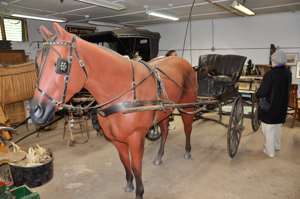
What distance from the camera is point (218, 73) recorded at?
4234 millimetres

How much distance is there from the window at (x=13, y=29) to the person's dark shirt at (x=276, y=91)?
21.3 feet

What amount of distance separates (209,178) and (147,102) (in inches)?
57.0

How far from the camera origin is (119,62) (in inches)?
72.4

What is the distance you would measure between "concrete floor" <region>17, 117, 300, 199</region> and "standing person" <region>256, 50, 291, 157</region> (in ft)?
1.27

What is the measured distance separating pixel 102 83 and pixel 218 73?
9.86ft

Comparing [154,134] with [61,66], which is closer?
[61,66]

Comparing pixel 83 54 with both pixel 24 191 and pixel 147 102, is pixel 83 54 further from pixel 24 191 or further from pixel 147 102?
pixel 24 191

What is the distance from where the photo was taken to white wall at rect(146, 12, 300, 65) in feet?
21.2

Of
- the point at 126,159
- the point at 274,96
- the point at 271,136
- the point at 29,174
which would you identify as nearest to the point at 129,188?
the point at 126,159

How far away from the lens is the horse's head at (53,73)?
54.7 inches

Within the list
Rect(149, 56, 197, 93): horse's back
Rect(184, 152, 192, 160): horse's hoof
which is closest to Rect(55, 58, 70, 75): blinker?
Rect(149, 56, 197, 93): horse's back

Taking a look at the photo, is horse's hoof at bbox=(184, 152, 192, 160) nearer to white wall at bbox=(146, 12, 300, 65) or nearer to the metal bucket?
the metal bucket

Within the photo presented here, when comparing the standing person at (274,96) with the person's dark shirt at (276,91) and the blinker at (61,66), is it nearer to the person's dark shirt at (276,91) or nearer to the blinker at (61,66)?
the person's dark shirt at (276,91)

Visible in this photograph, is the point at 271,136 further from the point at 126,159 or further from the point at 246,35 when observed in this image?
the point at 246,35
